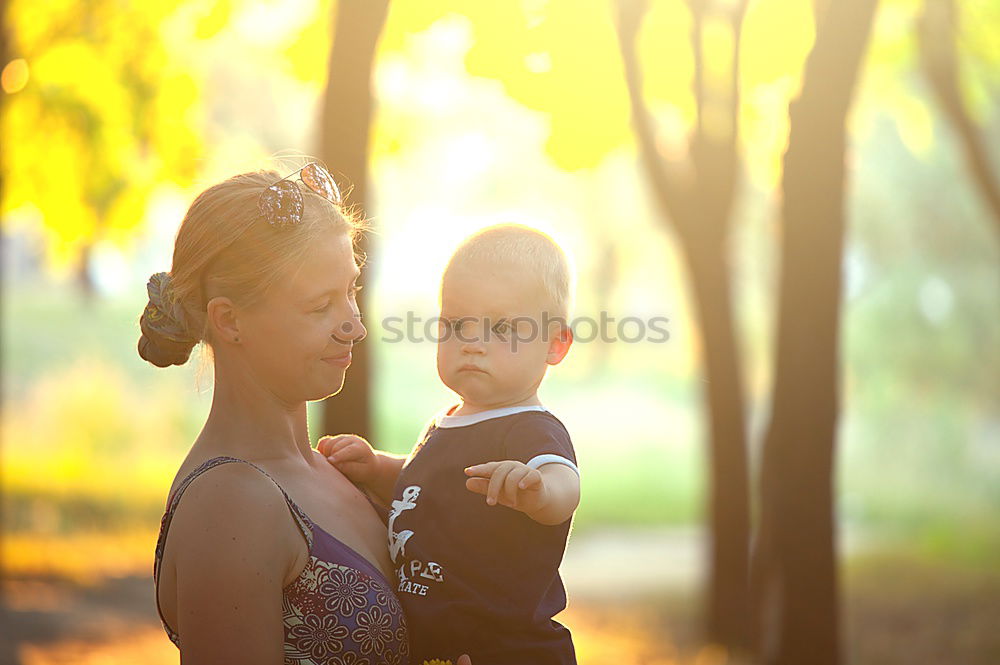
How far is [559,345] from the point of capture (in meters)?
2.99

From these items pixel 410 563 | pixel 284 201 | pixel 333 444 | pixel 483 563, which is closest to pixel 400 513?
pixel 410 563

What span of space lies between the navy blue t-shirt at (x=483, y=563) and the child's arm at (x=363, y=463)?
0.32 m

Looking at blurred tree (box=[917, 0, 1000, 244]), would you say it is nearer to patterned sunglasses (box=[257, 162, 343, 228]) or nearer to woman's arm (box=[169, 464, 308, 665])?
patterned sunglasses (box=[257, 162, 343, 228])

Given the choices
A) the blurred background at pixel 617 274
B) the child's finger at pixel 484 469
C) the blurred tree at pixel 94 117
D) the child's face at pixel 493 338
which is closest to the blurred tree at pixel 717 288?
the blurred background at pixel 617 274

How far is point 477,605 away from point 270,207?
110 centimetres

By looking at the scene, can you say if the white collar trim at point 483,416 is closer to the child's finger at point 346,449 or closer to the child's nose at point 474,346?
the child's nose at point 474,346

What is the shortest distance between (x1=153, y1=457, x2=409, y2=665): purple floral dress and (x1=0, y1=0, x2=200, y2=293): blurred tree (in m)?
10.9

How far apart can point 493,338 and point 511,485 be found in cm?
51

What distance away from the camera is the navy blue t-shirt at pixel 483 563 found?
268 cm

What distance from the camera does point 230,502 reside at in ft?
7.84

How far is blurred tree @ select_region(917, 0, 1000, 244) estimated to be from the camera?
11297 mm

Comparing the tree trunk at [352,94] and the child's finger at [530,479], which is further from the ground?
the tree trunk at [352,94]

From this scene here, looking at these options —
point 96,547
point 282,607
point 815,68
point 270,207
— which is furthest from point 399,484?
point 96,547

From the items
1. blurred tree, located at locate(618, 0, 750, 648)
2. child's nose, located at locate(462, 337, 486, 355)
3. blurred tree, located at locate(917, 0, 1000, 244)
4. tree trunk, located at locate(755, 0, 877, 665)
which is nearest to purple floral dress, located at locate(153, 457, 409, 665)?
child's nose, located at locate(462, 337, 486, 355)
